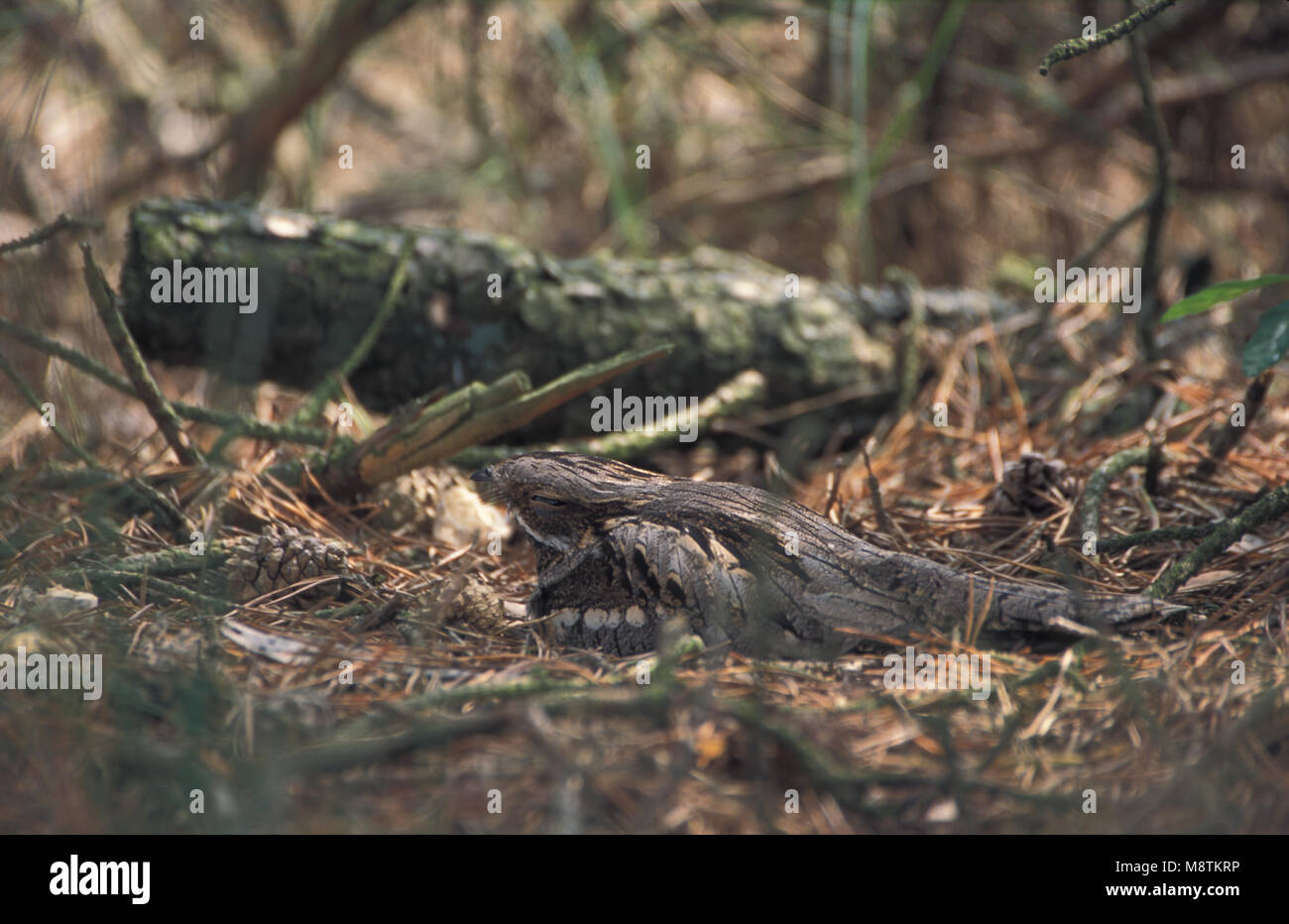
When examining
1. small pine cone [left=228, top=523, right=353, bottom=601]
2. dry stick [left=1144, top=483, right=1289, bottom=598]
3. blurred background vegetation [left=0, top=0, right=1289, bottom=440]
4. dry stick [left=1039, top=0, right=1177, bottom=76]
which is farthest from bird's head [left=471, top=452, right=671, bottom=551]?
blurred background vegetation [left=0, top=0, right=1289, bottom=440]

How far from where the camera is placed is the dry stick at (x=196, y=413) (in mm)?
2887

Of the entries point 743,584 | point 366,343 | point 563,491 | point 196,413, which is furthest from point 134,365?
point 743,584

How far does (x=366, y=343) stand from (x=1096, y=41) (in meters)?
2.36

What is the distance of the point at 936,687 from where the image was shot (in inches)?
80.4

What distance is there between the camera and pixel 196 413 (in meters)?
3.08

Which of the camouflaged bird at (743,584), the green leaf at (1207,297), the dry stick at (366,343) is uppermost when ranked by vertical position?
the dry stick at (366,343)

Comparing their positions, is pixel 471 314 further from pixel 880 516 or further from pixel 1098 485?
pixel 1098 485

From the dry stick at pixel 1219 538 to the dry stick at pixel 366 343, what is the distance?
2512 mm

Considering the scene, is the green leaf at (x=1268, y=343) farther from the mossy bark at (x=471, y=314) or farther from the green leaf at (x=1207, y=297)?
the mossy bark at (x=471, y=314)

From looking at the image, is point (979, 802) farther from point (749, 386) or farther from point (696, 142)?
point (696, 142)

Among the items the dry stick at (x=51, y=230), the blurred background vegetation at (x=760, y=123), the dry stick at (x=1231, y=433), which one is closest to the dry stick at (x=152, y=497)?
the dry stick at (x=51, y=230)

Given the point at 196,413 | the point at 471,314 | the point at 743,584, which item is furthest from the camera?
the point at 471,314

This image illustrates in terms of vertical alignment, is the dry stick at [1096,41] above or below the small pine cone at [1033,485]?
above
